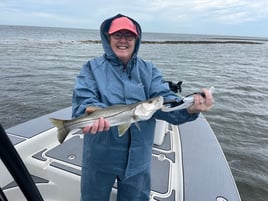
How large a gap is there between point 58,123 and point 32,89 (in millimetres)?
12157

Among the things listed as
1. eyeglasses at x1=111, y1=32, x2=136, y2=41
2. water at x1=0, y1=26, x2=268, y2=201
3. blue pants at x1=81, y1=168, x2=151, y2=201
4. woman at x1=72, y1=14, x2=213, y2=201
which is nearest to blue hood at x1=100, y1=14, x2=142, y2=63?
woman at x1=72, y1=14, x2=213, y2=201

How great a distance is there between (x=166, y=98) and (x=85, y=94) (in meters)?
0.74

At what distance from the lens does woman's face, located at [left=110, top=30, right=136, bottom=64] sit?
7.77 feet

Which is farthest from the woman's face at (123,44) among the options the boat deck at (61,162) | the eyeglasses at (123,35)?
the boat deck at (61,162)

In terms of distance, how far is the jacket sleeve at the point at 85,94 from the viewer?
7.07 feet

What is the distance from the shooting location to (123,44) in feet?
7.89

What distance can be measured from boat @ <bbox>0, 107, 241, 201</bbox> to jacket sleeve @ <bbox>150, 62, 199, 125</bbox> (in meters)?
1.04

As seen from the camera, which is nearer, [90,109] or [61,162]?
[90,109]

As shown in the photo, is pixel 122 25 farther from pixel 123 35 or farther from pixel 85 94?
pixel 85 94

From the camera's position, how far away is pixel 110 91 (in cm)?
227

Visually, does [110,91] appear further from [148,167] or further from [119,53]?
[148,167]

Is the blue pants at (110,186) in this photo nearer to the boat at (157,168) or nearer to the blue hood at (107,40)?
the boat at (157,168)

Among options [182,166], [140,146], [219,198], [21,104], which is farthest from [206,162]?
[21,104]

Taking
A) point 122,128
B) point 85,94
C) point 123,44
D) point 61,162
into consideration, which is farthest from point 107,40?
point 61,162
